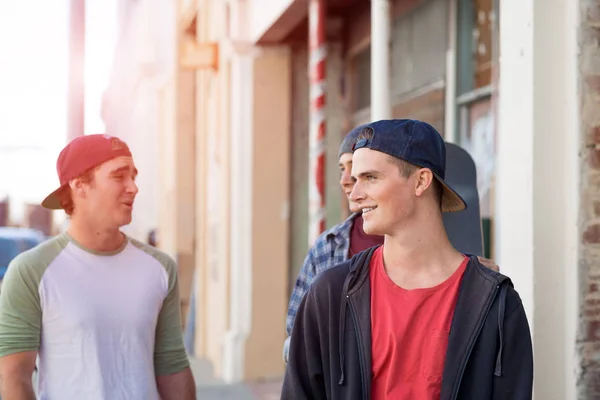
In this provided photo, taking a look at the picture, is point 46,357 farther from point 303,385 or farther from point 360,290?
point 360,290

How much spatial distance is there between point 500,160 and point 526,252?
42 centimetres

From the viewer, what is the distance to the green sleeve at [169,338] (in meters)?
3.17

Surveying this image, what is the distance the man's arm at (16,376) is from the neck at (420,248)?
3.91 ft

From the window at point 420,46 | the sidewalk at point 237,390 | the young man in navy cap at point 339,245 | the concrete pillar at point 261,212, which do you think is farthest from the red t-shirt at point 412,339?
the concrete pillar at point 261,212

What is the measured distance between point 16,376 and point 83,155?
0.76 metres

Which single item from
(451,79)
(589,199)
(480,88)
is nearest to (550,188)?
(589,199)

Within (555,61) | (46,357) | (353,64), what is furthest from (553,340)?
(353,64)

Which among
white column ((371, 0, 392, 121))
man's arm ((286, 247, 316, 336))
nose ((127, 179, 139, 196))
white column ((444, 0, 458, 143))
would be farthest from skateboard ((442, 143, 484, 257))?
white column ((444, 0, 458, 143))

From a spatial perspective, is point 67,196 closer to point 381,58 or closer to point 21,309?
point 21,309

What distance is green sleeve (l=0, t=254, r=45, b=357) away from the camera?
9.28 ft

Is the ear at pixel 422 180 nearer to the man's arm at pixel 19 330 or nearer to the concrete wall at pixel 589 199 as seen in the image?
the concrete wall at pixel 589 199

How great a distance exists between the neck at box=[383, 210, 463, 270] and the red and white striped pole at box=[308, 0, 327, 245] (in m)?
4.24

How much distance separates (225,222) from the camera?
365 inches

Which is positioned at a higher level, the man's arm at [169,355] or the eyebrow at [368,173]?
the eyebrow at [368,173]
